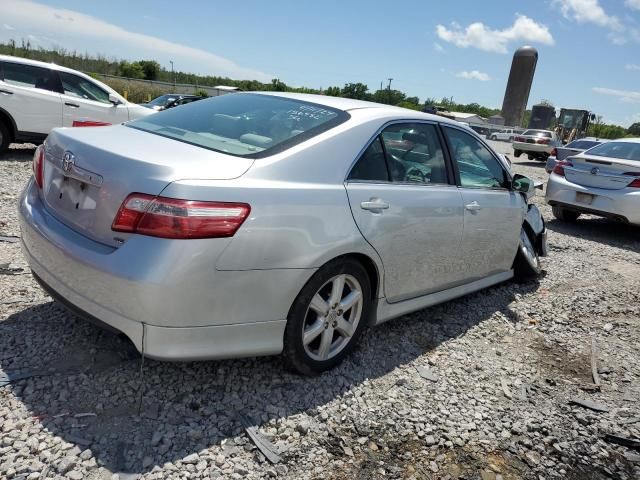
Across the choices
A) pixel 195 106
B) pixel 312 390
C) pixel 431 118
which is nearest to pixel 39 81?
pixel 195 106

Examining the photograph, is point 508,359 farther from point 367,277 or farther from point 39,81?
point 39,81

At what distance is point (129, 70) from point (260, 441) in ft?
202

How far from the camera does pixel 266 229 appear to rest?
94.0 inches

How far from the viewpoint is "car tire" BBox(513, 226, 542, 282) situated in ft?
16.7

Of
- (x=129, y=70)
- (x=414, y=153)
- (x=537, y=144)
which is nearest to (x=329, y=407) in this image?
(x=414, y=153)

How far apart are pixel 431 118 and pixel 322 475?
8.29ft

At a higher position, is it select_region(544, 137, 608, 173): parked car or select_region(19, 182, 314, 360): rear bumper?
select_region(544, 137, 608, 173): parked car

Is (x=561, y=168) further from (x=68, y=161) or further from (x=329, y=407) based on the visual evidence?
(x=68, y=161)

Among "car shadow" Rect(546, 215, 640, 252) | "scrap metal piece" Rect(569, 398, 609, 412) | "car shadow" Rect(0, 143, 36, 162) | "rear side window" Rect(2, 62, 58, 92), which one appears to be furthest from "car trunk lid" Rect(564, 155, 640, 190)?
"car shadow" Rect(0, 143, 36, 162)

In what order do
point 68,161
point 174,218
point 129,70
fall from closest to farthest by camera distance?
1. point 174,218
2. point 68,161
3. point 129,70

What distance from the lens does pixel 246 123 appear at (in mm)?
3033

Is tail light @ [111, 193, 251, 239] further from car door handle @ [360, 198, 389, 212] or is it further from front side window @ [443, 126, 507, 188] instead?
front side window @ [443, 126, 507, 188]

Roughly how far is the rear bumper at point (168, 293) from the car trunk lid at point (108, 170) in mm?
108

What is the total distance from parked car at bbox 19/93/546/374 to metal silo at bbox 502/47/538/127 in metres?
58.0
